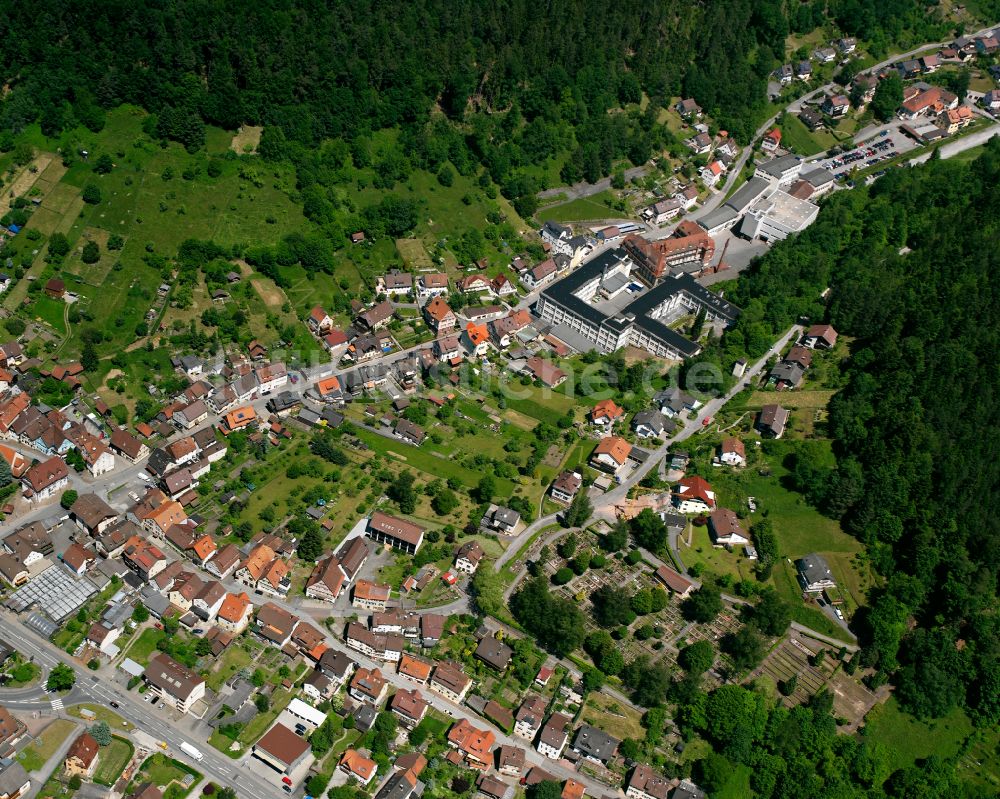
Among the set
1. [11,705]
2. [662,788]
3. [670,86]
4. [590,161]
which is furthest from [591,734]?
[670,86]

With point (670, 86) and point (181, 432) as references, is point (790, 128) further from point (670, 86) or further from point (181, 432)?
point (181, 432)

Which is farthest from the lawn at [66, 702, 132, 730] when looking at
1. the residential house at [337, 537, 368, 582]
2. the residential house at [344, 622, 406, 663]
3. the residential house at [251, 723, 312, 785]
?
the residential house at [337, 537, 368, 582]

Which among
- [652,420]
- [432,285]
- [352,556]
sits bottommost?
[652,420]

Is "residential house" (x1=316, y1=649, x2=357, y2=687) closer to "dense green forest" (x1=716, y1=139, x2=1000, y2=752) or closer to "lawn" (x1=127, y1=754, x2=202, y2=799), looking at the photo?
"lawn" (x1=127, y1=754, x2=202, y2=799)

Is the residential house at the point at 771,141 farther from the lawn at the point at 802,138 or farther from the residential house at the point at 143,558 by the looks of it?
the residential house at the point at 143,558

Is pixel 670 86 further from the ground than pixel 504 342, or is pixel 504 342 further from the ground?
pixel 670 86

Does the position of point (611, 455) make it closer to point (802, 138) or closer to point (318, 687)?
point (318, 687)

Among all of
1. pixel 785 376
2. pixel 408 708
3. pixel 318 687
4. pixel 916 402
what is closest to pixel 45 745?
pixel 318 687
